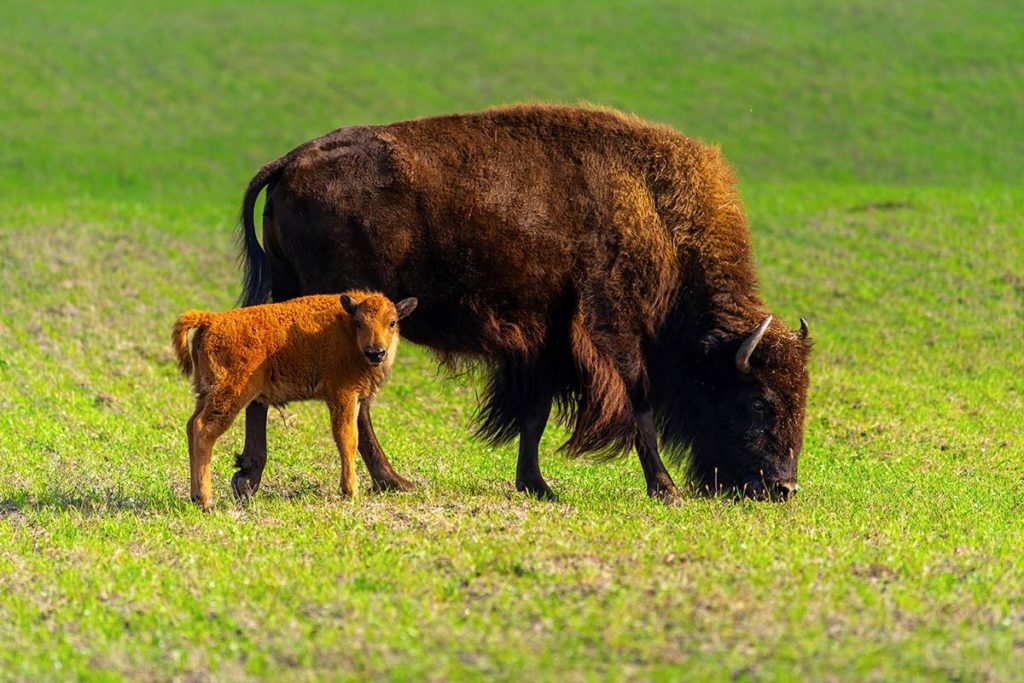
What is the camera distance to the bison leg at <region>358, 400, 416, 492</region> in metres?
9.02

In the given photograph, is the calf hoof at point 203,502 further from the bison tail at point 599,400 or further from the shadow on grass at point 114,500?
the bison tail at point 599,400

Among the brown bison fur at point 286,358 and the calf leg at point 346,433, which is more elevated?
the brown bison fur at point 286,358

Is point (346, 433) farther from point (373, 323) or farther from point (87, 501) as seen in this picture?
point (87, 501)

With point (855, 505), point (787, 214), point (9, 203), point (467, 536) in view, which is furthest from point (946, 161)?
point (467, 536)

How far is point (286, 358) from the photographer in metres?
8.12

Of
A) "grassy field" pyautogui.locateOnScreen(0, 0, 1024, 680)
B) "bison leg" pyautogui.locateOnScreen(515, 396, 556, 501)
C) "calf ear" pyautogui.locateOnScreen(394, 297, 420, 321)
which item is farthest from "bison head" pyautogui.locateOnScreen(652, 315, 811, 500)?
"calf ear" pyautogui.locateOnScreen(394, 297, 420, 321)

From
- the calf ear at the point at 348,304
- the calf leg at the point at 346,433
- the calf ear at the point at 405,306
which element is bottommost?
the calf leg at the point at 346,433

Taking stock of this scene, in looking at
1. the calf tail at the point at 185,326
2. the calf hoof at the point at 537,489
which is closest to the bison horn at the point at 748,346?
the calf hoof at the point at 537,489

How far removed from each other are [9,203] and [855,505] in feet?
69.7

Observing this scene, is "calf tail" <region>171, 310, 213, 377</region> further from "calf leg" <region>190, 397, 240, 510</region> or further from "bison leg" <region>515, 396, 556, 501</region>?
"bison leg" <region>515, 396, 556, 501</region>

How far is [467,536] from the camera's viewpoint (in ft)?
23.3

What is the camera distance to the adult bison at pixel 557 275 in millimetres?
9016

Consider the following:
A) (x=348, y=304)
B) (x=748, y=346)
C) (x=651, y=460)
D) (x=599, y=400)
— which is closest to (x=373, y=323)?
(x=348, y=304)

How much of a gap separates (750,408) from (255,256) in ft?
11.3
